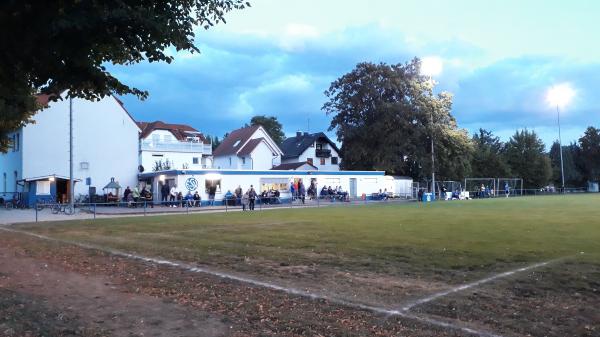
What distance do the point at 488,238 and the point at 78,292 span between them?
1197cm

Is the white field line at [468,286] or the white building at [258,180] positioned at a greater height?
the white building at [258,180]

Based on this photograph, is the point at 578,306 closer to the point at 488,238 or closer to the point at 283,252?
the point at 283,252

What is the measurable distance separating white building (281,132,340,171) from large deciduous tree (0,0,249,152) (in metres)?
67.7

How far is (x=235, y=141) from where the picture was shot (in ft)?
249

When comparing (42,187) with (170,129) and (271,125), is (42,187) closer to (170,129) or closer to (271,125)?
(170,129)

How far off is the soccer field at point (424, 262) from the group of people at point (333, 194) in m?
30.1

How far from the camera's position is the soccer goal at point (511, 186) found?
72300mm

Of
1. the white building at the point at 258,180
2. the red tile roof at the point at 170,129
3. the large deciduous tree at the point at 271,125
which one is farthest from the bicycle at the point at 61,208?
the large deciduous tree at the point at 271,125

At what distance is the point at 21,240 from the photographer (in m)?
16.8

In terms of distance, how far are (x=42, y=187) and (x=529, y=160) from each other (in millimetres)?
67031

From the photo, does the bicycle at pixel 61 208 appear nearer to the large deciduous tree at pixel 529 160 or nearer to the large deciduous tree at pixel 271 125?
the large deciduous tree at pixel 529 160

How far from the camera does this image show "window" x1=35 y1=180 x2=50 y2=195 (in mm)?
43125

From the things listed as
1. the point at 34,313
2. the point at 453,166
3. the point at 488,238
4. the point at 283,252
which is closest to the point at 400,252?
the point at 283,252

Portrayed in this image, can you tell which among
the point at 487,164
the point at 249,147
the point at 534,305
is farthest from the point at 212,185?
the point at 487,164
